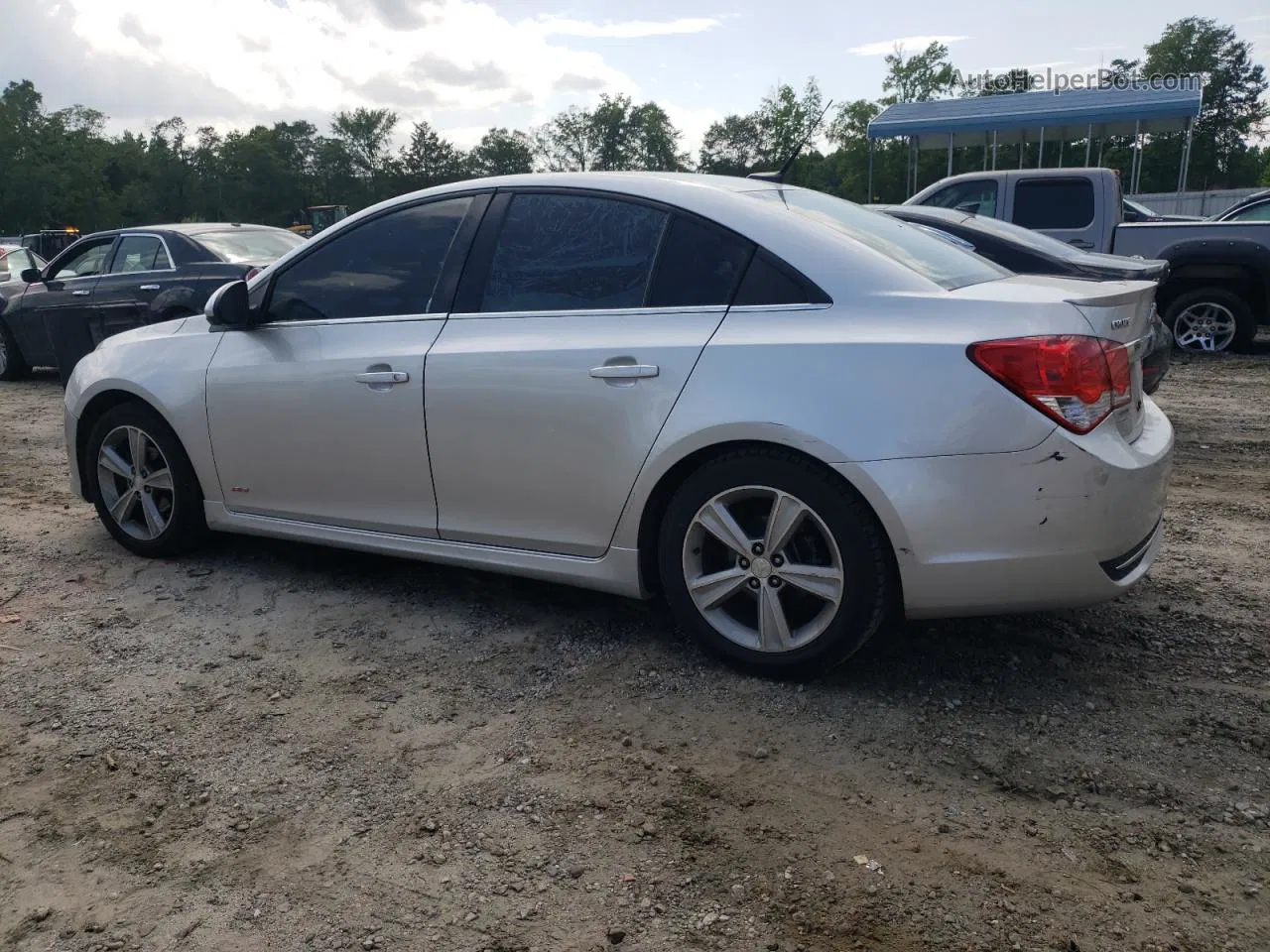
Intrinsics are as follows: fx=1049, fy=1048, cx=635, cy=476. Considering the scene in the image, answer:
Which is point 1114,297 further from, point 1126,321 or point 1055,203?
point 1055,203

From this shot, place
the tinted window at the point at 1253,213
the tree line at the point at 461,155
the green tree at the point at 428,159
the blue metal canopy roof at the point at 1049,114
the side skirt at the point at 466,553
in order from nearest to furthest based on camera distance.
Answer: the side skirt at the point at 466,553, the tinted window at the point at 1253,213, the blue metal canopy roof at the point at 1049,114, the tree line at the point at 461,155, the green tree at the point at 428,159

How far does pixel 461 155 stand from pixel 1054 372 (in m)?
96.0

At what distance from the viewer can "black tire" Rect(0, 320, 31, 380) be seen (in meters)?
11.7

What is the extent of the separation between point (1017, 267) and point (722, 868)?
603 centimetres

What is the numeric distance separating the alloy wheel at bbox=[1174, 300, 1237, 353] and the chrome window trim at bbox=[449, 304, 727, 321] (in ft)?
30.0

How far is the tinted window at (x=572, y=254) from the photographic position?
3600 millimetres

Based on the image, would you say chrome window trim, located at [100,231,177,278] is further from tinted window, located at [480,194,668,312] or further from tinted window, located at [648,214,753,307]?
tinted window, located at [648,214,753,307]

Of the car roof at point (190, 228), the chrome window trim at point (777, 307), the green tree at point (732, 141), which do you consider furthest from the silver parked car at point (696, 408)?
the green tree at point (732, 141)

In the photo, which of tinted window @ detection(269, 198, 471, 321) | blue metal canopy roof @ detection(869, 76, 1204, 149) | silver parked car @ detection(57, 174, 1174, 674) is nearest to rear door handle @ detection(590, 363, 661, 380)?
silver parked car @ detection(57, 174, 1174, 674)

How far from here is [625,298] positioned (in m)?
3.57

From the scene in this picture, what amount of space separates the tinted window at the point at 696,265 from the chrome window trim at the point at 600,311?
0.02m

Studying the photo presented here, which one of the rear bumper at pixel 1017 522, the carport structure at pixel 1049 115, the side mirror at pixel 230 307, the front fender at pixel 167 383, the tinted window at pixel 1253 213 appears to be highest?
the carport structure at pixel 1049 115

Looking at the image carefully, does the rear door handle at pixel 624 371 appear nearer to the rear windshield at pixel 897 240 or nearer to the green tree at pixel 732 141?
the rear windshield at pixel 897 240

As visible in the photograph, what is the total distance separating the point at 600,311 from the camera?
360 centimetres
